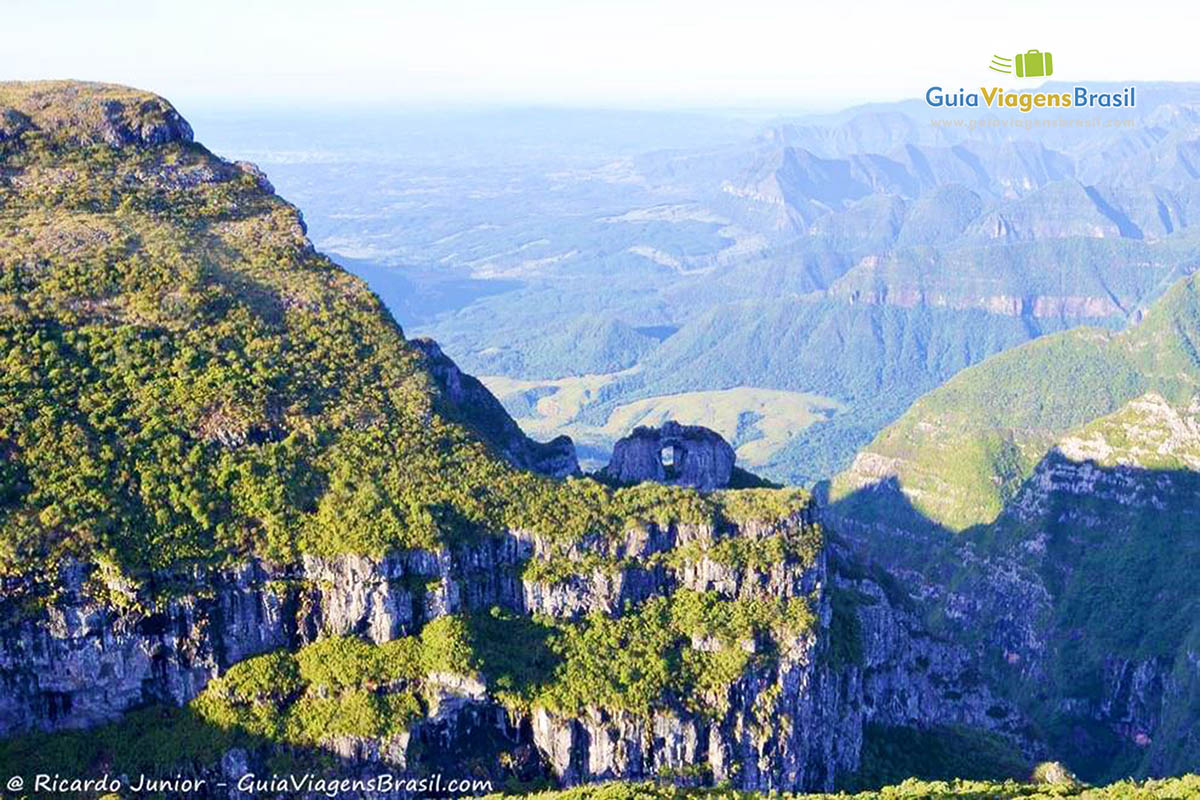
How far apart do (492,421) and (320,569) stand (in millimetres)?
35363

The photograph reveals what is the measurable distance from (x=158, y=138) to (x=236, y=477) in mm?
36729

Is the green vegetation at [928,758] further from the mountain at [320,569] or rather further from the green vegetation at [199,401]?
the green vegetation at [199,401]

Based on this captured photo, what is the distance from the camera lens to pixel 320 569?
72.3 m

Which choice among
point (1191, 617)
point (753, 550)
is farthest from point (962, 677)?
point (753, 550)

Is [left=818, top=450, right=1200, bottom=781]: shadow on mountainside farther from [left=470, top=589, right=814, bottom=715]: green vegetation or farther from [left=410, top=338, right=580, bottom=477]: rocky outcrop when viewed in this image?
[left=470, top=589, right=814, bottom=715]: green vegetation

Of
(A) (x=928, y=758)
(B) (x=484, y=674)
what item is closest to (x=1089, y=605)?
(A) (x=928, y=758)

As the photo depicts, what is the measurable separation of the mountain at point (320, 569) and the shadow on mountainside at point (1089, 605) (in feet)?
122

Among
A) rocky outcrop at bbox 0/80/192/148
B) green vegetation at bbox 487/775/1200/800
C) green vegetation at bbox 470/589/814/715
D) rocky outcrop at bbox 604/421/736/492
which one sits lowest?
green vegetation at bbox 487/775/1200/800

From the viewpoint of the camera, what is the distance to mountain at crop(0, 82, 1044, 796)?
227 ft

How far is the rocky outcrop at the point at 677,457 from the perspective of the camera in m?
109

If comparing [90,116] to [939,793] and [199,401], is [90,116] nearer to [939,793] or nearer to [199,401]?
[199,401]

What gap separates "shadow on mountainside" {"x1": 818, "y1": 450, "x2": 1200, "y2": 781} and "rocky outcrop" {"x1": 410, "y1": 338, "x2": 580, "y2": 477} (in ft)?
113

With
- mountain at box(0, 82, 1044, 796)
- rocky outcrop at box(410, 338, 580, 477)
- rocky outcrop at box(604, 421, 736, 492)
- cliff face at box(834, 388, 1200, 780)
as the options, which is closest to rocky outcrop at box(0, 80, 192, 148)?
mountain at box(0, 82, 1044, 796)

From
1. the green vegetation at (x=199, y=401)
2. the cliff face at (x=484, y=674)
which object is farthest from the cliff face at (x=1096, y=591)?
the green vegetation at (x=199, y=401)
